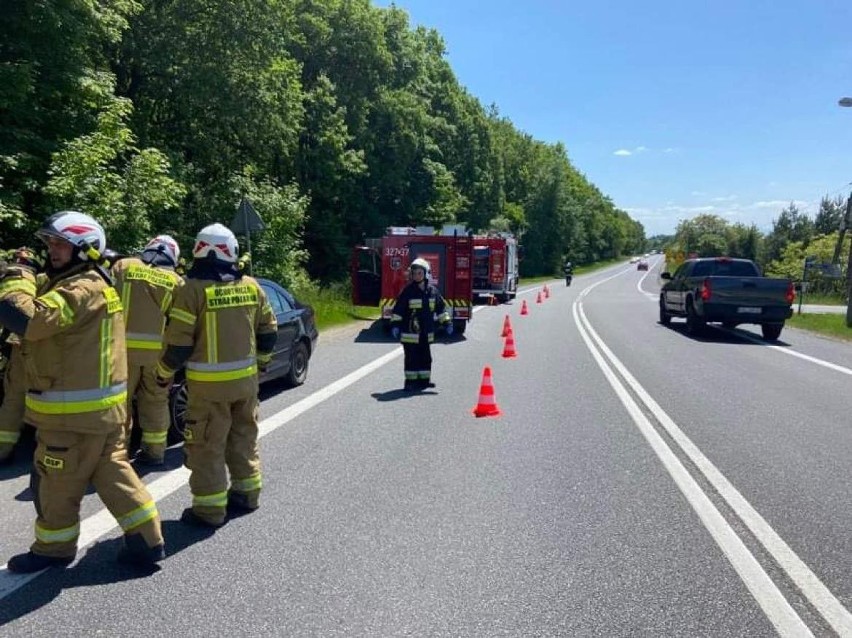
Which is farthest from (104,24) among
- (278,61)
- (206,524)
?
(206,524)

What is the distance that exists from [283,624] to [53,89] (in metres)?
12.8

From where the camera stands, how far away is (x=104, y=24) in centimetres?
1435

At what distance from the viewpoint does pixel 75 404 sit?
3734mm

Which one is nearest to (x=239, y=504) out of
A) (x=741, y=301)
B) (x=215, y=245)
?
(x=215, y=245)

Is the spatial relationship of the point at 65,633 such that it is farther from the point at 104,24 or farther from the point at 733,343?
the point at 733,343

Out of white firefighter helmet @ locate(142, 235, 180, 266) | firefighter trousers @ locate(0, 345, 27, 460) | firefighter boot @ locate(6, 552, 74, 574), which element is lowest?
firefighter boot @ locate(6, 552, 74, 574)

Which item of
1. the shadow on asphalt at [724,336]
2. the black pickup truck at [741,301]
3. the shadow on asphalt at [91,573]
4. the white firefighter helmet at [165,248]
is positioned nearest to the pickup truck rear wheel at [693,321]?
the black pickup truck at [741,301]

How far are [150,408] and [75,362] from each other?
7.55 ft

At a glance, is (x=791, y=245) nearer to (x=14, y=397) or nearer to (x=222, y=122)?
(x=222, y=122)

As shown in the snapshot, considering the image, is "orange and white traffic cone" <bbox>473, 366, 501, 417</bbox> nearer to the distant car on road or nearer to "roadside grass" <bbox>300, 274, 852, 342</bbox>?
the distant car on road

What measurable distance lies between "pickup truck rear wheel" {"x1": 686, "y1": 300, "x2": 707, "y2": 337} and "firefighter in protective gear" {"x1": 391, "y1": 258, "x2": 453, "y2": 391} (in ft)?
32.7

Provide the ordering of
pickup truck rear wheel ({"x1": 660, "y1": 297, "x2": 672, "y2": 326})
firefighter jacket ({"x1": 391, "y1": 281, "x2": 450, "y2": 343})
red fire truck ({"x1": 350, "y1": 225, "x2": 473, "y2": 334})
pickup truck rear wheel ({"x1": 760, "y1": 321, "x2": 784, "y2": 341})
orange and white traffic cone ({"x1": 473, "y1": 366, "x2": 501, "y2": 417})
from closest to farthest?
orange and white traffic cone ({"x1": 473, "y1": 366, "x2": 501, "y2": 417}) → firefighter jacket ({"x1": 391, "y1": 281, "x2": 450, "y2": 343}) → red fire truck ({"x1": 350, "y1": 225, "x2": 473, "y2": 334}) → pickup truck rear wheel ({"x1": 760, "y1": 321, "x2": 784, "y2": 341}) → pickup truck rear wheel ({"x1": 660, "y1": 297, "x2": 672, "y2": 326})

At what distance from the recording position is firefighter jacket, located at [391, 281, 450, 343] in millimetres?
9984

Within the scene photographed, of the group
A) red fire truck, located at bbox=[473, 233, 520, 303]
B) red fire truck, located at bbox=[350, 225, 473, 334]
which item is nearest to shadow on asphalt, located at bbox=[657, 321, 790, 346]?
red fire truck, located at bbox=[350, 225, 473, 334]
